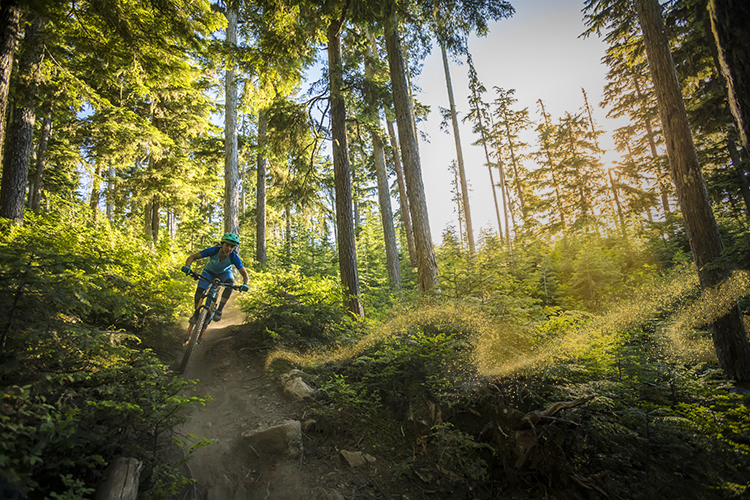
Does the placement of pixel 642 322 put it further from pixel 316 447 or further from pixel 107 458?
pixel 107 458

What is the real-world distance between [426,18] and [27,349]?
477 inches

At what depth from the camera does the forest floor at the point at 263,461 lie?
145 inches

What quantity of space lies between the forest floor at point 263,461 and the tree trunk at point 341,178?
388 cm

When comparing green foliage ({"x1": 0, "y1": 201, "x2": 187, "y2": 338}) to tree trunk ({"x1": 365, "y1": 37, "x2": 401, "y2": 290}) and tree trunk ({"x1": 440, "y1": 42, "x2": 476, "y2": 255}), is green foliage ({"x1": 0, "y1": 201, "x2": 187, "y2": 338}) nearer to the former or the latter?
tree trunk ({"x1": 365, "y1": 37, "x2": 401, "y2": 290})

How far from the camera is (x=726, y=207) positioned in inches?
549

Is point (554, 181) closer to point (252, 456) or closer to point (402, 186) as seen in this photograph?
point (402, 186)

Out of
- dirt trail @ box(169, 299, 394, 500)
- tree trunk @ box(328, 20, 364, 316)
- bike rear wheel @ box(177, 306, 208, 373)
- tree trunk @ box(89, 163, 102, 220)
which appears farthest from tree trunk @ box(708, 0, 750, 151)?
tree trunk @ box(89, 163, 102, 220)

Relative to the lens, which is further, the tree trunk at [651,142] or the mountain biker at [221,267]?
the tree trunk at [651,142]

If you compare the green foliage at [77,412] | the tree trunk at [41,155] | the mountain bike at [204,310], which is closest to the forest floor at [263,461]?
the green foliage at [77,412]

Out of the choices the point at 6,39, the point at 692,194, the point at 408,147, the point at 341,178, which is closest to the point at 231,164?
the point at 341,178

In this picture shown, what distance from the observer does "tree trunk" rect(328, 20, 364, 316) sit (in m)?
9.32

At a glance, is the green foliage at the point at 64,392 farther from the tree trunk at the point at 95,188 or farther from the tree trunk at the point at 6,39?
the tree trunk at the point at 95,188

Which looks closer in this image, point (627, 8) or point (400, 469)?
point (400, 469)

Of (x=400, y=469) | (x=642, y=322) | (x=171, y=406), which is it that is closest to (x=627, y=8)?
(x=642, y=322)
